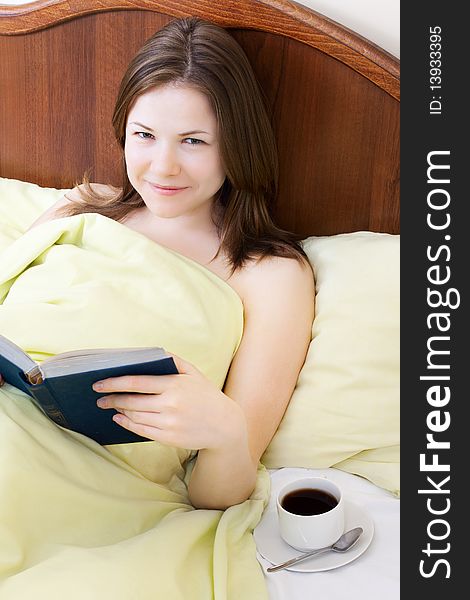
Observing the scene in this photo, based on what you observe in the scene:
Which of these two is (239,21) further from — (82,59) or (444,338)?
(444,338)

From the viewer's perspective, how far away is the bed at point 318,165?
1.36m

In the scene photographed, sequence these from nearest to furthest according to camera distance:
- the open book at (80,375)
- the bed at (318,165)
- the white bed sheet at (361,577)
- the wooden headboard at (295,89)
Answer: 1. the open book at (80,375)
2. the white bed sheet at (361,577)
3. the bed at (318,165)
4. the wooden headboard at (295,89)

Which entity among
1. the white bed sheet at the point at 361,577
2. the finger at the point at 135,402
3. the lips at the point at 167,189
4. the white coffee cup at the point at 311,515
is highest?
the lips at the point at 167,189

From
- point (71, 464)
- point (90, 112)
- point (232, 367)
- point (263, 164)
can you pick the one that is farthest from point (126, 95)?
point (71, 464)

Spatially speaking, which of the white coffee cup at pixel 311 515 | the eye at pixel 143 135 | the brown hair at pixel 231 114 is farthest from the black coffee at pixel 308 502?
the eye at pixel 143 135

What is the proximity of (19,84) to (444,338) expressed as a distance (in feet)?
3.99

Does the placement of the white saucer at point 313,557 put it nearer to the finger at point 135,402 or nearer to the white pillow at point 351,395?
the white pillow at point 351,395

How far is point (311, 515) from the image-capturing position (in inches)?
45.4

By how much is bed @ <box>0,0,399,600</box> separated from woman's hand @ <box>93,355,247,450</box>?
0.21 m

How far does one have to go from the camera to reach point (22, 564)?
1.08 metres

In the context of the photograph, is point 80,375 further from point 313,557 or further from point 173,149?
point 173,149

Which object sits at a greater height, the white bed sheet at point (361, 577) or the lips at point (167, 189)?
the lips at point (167, 189)

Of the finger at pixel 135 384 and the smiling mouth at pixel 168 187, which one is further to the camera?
the smiling mouth at pixel 168 187

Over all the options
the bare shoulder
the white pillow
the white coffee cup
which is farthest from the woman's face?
the white coffee cup
